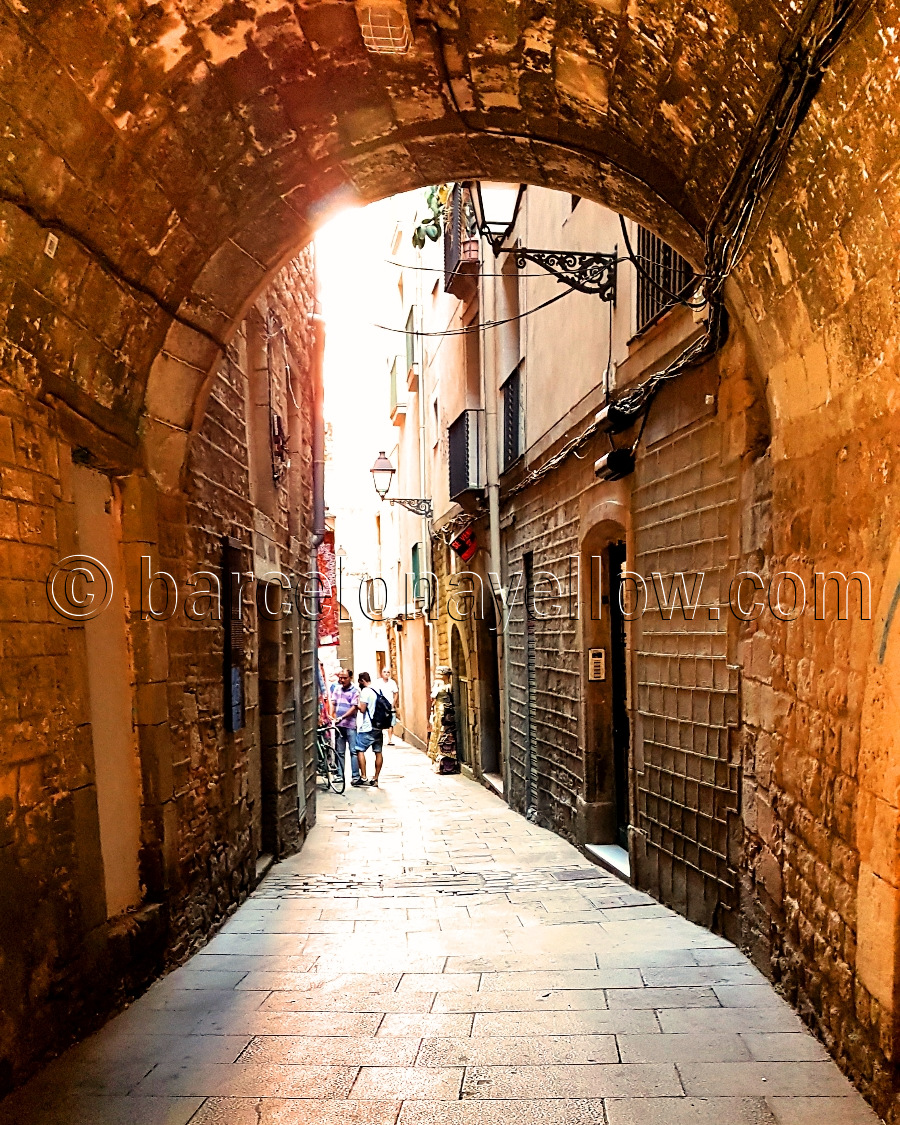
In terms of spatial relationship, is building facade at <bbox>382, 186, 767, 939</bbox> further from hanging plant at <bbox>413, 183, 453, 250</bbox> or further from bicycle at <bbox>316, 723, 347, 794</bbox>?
bicycle at <bbox>316, 723, 347, 794</bbox>

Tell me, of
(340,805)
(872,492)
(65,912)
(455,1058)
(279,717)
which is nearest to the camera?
(872,492)

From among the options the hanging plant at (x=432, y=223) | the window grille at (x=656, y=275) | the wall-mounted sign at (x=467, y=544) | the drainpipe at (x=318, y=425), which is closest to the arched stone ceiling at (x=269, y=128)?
the window grille at (x=656, y=275)

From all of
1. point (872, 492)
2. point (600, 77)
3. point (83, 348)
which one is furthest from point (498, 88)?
point (872, 492)

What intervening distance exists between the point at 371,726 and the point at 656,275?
315 inches

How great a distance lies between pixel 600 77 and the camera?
3391 millimetres

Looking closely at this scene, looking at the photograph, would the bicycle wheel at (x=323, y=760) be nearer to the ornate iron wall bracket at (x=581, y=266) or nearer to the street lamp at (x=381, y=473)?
the street lamp at (x=381, y=473)

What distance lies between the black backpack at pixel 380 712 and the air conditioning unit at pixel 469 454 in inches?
116

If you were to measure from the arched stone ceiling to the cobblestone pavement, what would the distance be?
2.59 metres

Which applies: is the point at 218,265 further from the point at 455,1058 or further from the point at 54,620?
the point at 455,1058

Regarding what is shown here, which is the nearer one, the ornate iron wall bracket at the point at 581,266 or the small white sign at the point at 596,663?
the ornate iron wall bracket at the point at 581,266

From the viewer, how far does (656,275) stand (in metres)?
5.69

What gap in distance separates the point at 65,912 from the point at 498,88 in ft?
12.5

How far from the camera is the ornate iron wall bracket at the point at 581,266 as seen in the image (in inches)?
221

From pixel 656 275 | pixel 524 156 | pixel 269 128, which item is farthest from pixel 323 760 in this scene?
pixel 269 128
